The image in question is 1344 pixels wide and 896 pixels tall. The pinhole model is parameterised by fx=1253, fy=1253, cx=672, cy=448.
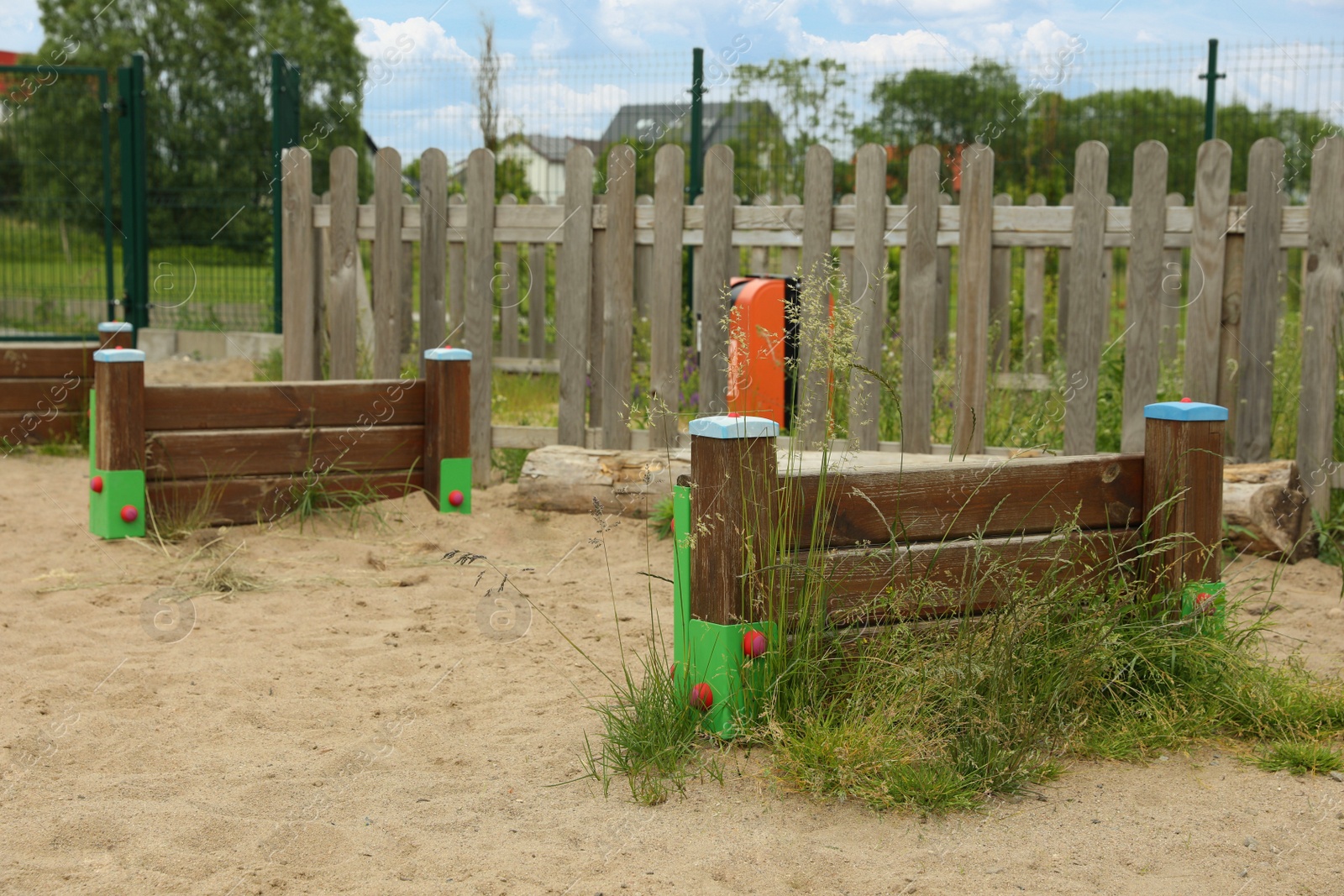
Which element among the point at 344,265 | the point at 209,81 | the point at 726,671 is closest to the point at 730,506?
the point at 726,671

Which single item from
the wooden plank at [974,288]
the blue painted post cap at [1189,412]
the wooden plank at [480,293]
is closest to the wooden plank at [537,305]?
the wooden plank at [480,293]

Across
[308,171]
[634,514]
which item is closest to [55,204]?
[308,171]

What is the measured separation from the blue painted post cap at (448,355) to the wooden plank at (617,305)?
83 cm

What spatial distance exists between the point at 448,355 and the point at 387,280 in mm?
1213

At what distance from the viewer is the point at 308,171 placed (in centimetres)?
706

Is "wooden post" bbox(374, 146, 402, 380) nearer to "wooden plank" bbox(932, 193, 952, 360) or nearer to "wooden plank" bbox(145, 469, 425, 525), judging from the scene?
"wooden plank" bbox(145, 469, 425, 525)

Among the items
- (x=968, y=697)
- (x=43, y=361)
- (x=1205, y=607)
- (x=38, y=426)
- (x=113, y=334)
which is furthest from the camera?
(x=38, y=426)

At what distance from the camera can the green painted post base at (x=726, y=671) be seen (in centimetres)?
298

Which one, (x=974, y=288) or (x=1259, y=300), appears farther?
(x=974, y=288)

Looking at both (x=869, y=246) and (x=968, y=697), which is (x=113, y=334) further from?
(x=968, y=697)

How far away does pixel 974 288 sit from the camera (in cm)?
586

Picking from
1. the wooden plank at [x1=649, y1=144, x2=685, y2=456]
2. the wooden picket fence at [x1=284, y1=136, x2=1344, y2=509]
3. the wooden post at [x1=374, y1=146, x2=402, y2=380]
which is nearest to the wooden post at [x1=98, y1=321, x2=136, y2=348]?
the wooden picket fence at [x1=284, y1=136, x2=1344, y2=509]

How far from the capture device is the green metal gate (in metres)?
10.1

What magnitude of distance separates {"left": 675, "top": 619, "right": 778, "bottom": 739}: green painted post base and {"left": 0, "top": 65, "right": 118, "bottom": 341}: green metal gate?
7480mm
